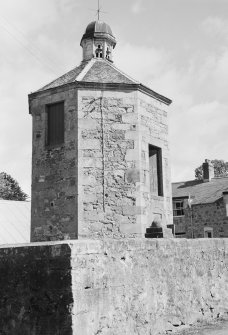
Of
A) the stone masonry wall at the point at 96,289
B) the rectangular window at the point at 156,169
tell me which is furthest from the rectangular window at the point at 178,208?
the stone masonry wall at the point at 96,289

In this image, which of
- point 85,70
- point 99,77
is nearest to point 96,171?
point 99,77

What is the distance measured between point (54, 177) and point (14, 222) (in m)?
13.8

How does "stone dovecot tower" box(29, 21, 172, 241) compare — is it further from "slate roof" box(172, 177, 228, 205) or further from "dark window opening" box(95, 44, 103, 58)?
"slate roof" box(172, 177, 228, 205)

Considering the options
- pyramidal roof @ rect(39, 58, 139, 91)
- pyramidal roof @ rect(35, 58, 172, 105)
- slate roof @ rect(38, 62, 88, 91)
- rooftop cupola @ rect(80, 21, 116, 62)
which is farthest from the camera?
rooftop cupola @ rect(80, 21, 116, 62)

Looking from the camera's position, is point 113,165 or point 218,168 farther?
point 218,168

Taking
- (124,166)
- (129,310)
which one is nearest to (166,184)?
(124,166)

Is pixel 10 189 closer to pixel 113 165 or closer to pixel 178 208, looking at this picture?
pixel 178 208

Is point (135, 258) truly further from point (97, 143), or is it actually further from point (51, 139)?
point (51, 139)

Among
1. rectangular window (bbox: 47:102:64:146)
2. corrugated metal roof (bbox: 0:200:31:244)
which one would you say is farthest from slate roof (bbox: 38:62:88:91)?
corrugated metal roof (bbox: 0:200:31:244)

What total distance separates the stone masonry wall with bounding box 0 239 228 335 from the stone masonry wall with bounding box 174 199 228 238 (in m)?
20.9

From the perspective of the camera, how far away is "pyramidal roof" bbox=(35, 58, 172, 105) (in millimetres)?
11008

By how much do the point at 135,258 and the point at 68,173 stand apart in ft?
15.4

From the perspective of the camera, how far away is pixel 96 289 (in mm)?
5438

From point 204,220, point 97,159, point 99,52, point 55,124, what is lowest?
point 204,220
